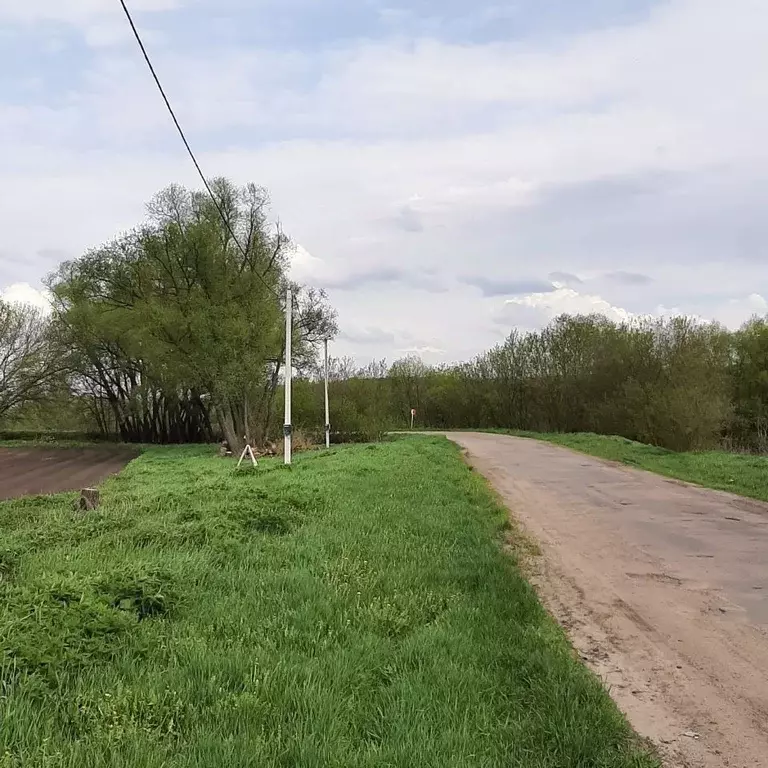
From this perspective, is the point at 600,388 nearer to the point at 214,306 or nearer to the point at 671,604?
the point at 214,306

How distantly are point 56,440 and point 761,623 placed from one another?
46803mm

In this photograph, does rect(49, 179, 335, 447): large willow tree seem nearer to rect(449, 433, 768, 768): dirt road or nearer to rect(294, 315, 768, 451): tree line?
rect(294, 315, 768, 451): tree line

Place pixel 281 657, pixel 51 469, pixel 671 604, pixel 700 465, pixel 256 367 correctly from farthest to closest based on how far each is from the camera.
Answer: pixel 256 367 → pixel 51 469 → pixel 700 465 → pixel 671 604 → pixel 281 657

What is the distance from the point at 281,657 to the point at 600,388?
3897 cm

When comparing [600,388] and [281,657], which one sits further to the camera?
[600,388]

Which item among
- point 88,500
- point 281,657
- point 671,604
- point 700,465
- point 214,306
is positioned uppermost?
point 214,306

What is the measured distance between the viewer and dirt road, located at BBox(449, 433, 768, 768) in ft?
13.5

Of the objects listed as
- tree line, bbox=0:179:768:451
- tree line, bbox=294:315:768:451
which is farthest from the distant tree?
tree line, bbox=294:315:768:451

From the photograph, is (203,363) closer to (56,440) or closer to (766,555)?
(56,440)

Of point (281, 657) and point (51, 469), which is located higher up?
point (281, 657)

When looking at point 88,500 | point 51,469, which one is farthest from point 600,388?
point 88,500

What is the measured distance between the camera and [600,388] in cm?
4078

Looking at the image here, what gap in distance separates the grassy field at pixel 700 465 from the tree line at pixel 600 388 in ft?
8.95

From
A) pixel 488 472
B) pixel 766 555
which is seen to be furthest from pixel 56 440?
pixel 766 555
